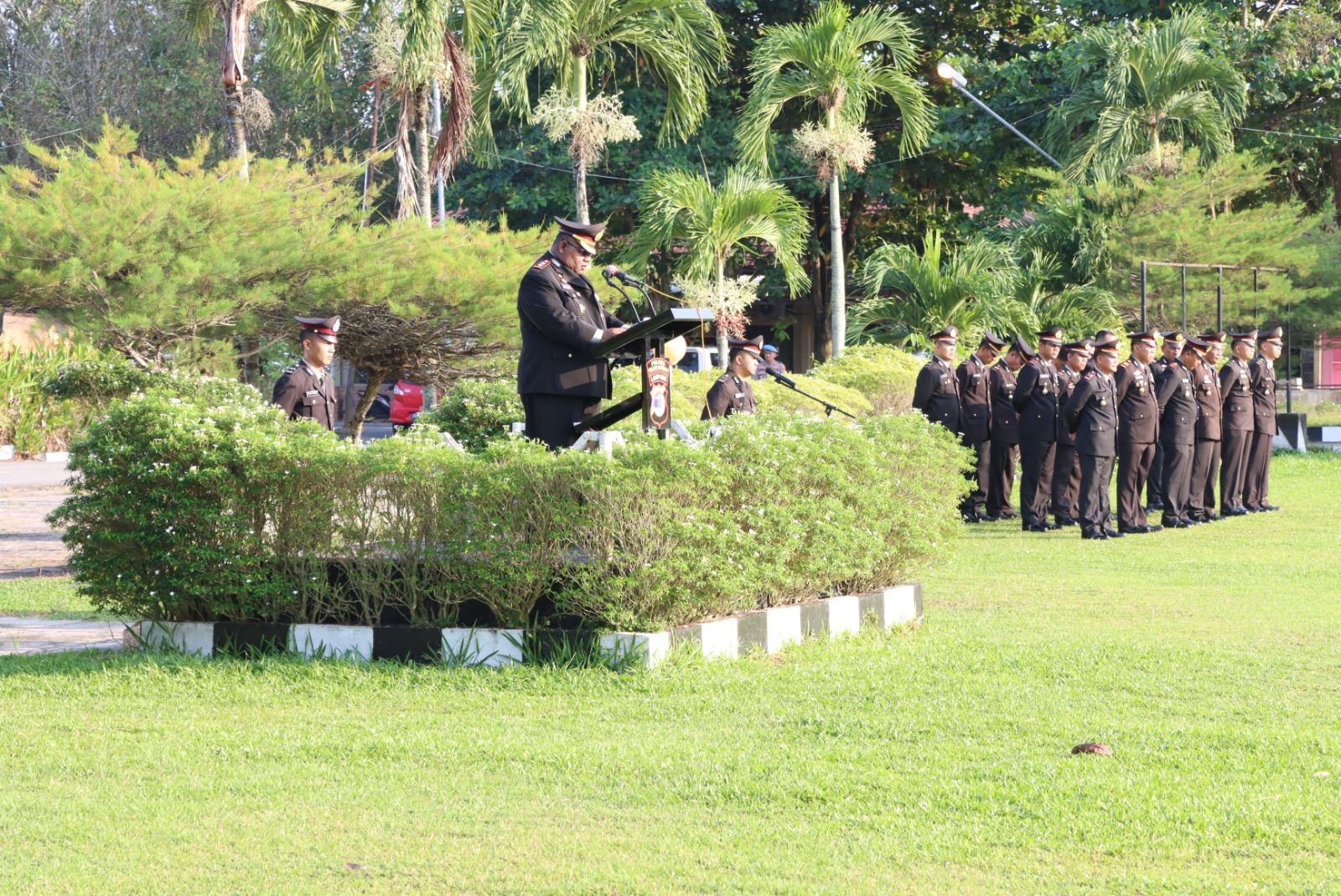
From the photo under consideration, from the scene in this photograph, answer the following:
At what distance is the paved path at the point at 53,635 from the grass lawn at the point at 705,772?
0.58 metres

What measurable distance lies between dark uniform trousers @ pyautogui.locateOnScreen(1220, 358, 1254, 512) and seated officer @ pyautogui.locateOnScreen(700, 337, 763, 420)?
6.10m

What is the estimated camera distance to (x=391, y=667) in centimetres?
718

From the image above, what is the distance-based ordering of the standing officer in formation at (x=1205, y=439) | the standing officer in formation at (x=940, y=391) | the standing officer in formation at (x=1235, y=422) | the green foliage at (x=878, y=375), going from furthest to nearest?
the green foliage at (x=878, y=375), the standing officer in formation at (x=1235, y=422), the standing officer in formation at (x=940, y=391), the standing officer in formation at (x=1205, y=439)

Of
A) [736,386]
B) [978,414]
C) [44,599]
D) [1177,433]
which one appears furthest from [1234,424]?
[44,599]

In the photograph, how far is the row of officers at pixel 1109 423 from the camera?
595 inches

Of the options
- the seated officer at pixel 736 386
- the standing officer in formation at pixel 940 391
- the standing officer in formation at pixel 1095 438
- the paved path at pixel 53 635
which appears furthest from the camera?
the standing officer in formation at pixel 940 391

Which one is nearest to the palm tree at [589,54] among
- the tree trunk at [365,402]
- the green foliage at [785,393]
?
the green foliage at [785,393]

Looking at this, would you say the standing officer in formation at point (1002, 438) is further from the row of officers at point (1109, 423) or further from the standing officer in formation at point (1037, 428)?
the standing officer in formation at point (1037, 428)

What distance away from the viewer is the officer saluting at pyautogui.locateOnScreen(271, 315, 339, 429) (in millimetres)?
→ 9375

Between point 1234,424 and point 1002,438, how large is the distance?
8.17ft

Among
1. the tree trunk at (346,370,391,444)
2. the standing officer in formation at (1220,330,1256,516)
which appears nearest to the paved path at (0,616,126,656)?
the tree trunk at (346,370,391,444)

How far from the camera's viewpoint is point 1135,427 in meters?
15.4

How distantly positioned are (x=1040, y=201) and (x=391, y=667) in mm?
23269

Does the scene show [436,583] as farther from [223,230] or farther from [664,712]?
[223,230]
